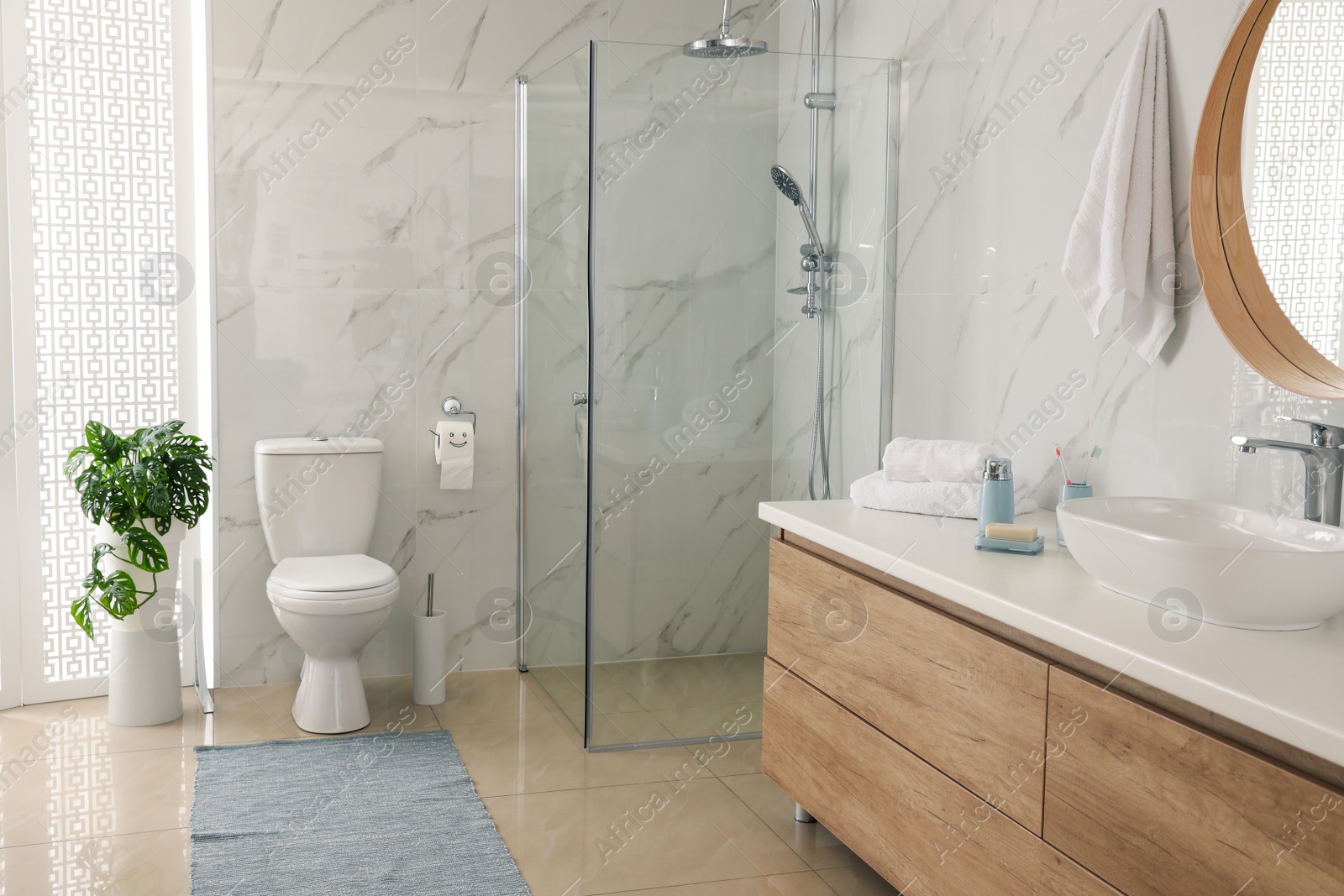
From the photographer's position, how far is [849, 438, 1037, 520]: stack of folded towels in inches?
88.7

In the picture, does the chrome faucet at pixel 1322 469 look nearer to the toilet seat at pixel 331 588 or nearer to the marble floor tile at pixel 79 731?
the toilet seat at pixel 331 588

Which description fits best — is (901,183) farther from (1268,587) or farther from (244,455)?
(244,455)

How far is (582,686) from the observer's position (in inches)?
120

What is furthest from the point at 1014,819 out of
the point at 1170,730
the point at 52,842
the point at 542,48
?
the point at 542,48

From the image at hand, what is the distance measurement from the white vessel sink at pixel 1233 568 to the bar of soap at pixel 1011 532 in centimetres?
19

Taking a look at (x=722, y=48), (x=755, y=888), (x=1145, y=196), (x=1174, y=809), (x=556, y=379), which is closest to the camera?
(x=1174, y=809)

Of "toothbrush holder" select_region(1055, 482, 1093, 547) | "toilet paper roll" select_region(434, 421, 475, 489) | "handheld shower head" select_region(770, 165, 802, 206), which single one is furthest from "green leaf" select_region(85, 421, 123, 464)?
"toothbrush holder" select_region(1055, 482, 1093, 547)

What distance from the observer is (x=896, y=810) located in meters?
1.95

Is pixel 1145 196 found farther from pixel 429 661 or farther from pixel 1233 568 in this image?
pixel 429 661

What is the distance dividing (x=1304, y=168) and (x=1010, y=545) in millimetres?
807

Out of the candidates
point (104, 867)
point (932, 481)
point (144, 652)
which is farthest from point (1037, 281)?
point (144, 652)

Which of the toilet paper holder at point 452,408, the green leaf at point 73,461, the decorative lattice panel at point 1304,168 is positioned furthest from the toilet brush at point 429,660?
the decorative lattice panel at point 1304,168

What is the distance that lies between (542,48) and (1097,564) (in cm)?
263

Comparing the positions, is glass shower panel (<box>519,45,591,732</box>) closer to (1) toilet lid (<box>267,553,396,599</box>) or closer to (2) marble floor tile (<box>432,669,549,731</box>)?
(2) marble floor tile (<box>432,669,549,731</box>)
